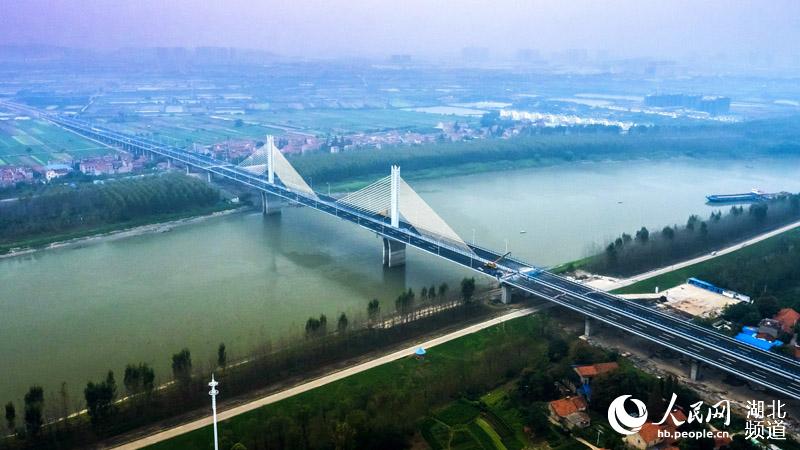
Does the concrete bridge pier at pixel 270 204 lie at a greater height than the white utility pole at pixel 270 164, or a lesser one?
lesser

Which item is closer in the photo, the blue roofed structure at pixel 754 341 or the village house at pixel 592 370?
the village house at pixel 592 370

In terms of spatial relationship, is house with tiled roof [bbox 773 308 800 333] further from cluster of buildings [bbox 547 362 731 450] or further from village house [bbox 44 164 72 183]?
village house [bbox 44 164 72 183]

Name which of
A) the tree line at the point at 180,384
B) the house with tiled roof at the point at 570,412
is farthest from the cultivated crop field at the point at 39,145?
the house with tiled roof at the point at 570,412

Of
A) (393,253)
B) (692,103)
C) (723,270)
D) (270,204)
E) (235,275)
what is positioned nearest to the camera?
(723,270)

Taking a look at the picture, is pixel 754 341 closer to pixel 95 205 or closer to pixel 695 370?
pixel 695 370

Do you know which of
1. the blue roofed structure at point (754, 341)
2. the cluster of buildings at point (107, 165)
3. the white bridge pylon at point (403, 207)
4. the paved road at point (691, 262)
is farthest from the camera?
the cluster of buildings at point (107, 165)

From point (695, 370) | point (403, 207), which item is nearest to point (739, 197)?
point (403, 207)

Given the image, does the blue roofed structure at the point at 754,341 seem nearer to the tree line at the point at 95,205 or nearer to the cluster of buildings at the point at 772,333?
the cluster of buildings at the point at 772,333

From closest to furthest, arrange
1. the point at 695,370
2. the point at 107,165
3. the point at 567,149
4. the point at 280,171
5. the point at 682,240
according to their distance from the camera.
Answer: the point at 695,370 < the point at 682,240 < the point at 280,171 < the point at 107,165 < the point at 567,149
